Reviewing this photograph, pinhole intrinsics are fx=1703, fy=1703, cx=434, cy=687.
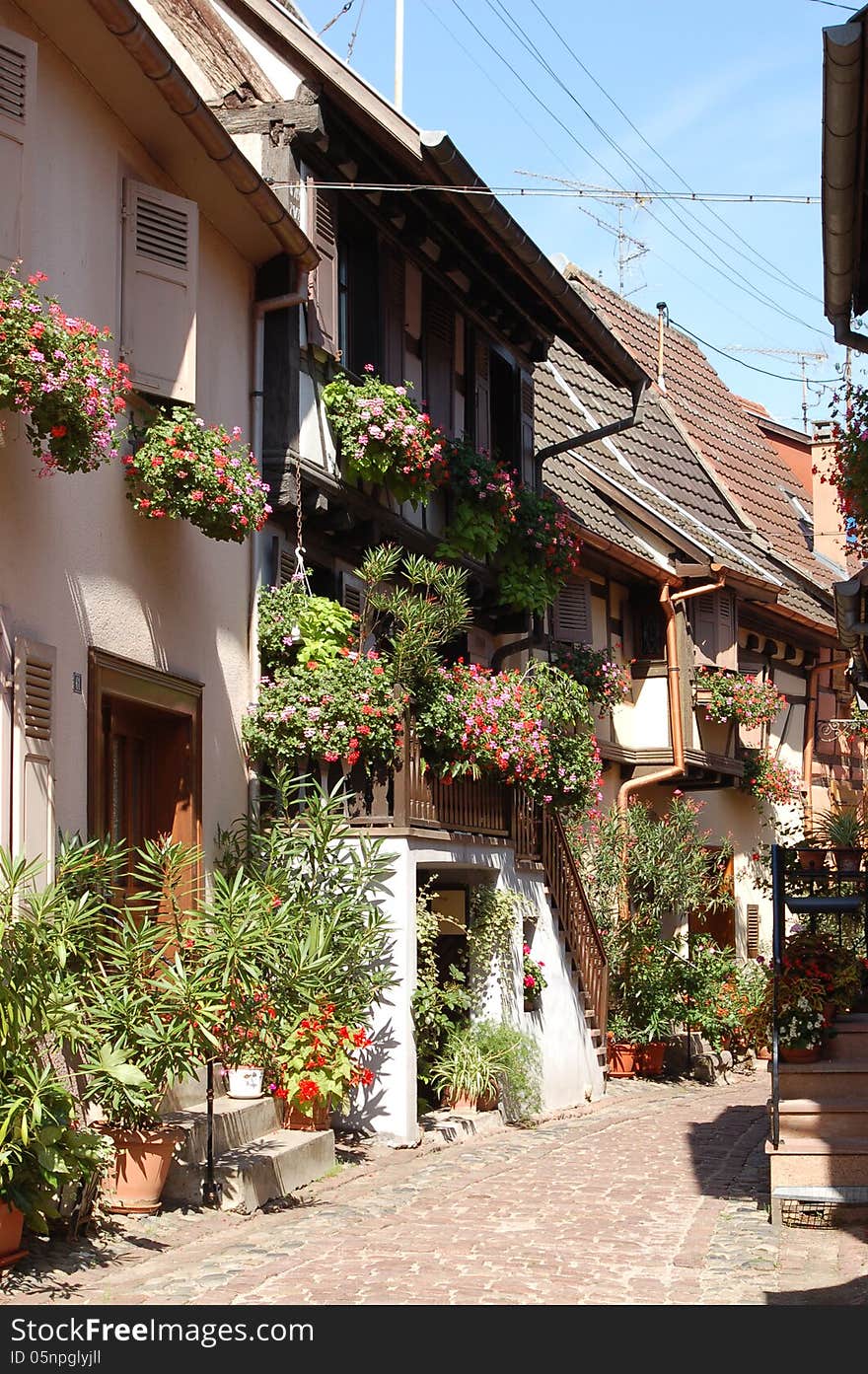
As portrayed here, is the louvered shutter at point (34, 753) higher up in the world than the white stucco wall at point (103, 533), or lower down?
lower down

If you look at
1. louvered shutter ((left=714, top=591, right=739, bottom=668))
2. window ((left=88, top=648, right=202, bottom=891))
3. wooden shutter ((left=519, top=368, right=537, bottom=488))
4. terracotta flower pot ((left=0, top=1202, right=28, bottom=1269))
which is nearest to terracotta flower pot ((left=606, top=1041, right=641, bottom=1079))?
louvered shutter ((left=714, top=591, right=739, bottom=668))

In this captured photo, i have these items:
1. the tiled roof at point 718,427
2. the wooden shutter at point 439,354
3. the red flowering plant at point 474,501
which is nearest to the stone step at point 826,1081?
the red flowering plant at point 474,501

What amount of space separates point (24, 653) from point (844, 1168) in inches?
218

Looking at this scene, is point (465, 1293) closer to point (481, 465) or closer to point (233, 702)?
point (233, 702)

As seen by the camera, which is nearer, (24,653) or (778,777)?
(24,653)

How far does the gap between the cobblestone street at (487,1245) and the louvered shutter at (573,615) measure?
853 centimetres

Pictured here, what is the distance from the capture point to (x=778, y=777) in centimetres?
2409

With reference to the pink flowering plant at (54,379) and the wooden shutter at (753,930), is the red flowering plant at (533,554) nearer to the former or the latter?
the pink flowering plant at (54,379)

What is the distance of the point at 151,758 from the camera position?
11.5m

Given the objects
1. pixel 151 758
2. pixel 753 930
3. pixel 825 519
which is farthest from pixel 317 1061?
pixel 825 519

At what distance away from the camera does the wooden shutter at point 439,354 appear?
1590cm

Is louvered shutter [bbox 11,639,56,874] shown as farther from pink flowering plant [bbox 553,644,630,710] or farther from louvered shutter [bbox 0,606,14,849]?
pink flowering plant [bbox 553,644,630,710]
